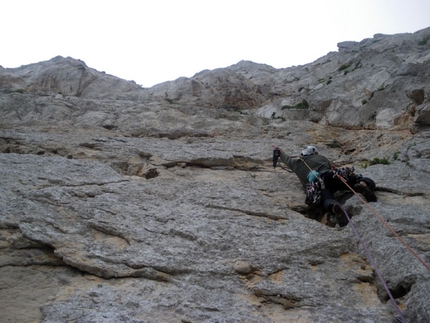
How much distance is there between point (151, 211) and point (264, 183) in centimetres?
379

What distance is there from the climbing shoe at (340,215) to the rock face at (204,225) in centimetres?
34

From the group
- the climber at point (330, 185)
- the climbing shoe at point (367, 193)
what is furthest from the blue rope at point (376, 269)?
the climbing shoe at point (367, 193)

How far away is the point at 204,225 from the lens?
24.1ft

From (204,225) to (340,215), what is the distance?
3240mm

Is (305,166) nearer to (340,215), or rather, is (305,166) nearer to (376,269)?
(340,215)

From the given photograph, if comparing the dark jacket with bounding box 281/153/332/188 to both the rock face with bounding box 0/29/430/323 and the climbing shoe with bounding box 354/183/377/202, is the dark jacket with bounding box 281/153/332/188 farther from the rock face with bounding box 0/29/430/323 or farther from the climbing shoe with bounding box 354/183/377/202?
the climbing shoe with bounding box 354/183/377/202

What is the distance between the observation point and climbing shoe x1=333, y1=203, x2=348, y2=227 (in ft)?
25.5

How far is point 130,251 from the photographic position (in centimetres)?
635

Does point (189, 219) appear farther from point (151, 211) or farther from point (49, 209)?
point (49, 209)

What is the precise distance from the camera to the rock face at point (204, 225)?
5305 millimetres

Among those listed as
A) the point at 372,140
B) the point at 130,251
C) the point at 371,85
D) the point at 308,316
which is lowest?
the point at 308,316

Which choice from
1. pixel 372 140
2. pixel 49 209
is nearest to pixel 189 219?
pixel 49 209

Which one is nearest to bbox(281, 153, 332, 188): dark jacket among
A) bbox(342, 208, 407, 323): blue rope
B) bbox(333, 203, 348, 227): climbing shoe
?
bbox(333, 203, 348, 227): climbing shoe

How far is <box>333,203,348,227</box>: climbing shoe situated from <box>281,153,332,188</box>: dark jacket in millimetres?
1633
